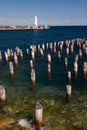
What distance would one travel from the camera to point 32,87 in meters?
27.7

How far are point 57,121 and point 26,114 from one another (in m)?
2.51

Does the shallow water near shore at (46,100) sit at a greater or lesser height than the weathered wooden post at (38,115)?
lesser

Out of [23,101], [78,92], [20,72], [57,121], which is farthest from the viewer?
[20,72]

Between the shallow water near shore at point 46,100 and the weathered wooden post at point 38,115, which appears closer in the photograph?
the weathered wooden post at point 38,115

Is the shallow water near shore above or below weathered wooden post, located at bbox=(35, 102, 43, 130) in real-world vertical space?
below

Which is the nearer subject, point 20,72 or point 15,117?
point 15,117

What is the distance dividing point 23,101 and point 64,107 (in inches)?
150

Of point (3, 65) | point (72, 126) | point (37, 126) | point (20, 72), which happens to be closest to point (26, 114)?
point (37, 126)

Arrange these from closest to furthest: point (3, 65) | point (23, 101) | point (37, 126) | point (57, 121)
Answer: point (37, 126) < point (57, 121) < point (23, 101) < point (3, 65)

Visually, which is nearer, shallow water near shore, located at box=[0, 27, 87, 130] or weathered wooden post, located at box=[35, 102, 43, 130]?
weathered wooden post, located at box=[35, 102, 43, 130]

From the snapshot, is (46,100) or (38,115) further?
(46,100)

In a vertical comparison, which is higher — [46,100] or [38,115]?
[38,115]

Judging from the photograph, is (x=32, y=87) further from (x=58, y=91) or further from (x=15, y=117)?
(x=15, y=117)

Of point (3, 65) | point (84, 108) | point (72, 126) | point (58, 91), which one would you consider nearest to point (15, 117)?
point (72, 126)
